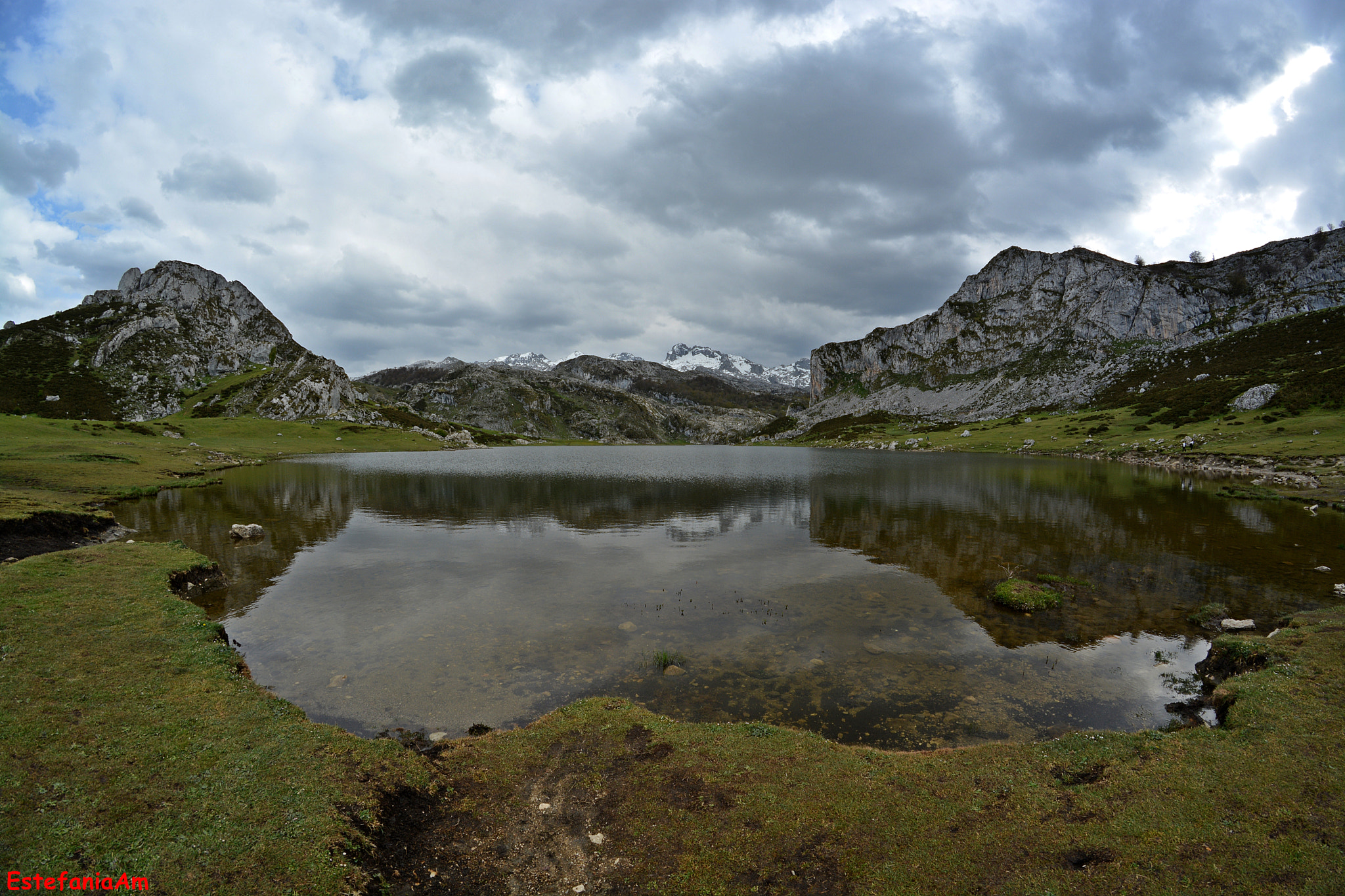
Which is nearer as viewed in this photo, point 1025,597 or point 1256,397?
point 1025,597

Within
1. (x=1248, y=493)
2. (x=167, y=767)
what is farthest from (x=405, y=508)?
(x=1248, y=493)

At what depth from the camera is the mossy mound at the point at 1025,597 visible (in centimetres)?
3016

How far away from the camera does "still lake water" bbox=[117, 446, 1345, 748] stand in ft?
66.0

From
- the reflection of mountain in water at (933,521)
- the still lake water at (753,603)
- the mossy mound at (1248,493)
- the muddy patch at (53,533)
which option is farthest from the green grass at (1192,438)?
the muddy patch at (53,533)

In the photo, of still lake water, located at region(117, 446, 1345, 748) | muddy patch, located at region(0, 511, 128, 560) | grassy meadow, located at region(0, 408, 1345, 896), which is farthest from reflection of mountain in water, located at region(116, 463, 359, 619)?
grassy meadow, located at region(0, 408, 1345, 896)

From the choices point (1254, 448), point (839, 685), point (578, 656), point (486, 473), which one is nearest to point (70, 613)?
point (578, 656)

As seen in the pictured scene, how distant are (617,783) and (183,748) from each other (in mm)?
11273

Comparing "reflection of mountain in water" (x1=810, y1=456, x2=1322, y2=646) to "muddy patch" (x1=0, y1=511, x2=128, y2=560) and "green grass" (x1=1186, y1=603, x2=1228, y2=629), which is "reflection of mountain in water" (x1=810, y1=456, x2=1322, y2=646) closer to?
"green grass" (x1=1186, y1=603, x2=1228, y2=629)

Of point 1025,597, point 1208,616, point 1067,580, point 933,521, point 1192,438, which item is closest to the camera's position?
point 1208,616

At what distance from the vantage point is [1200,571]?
36.1m

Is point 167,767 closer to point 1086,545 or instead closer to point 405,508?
point 405,508

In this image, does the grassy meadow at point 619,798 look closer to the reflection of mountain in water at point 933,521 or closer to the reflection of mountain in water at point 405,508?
the reflection of mountain in water at point 933,521

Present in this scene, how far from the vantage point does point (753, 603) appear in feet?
103

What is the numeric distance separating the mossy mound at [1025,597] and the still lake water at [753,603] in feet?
3.07
